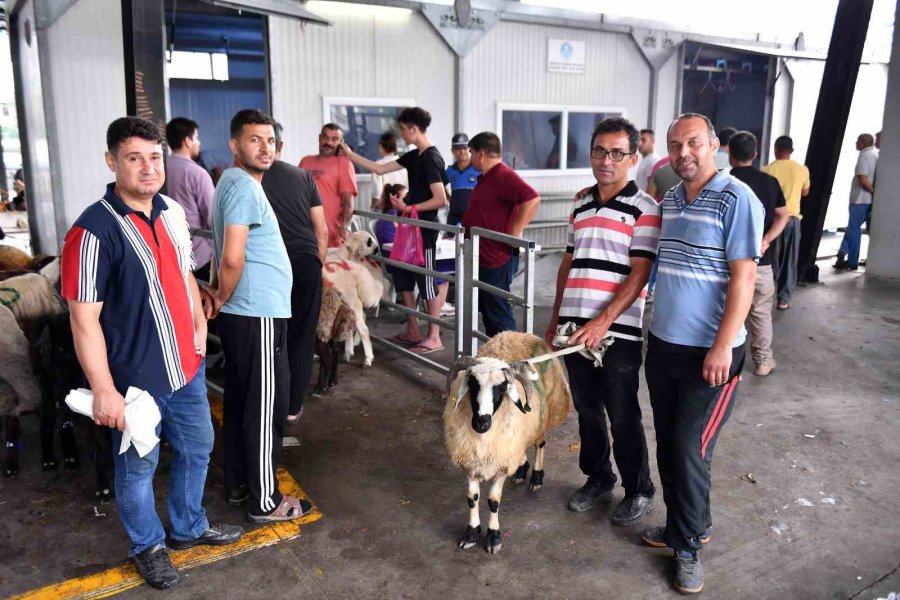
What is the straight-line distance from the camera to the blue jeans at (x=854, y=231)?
10.4m

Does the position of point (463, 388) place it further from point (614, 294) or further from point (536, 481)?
point (536, 481)

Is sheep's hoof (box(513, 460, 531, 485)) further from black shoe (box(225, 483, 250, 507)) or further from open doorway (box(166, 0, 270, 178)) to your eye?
open doorway (box(166, 0, 270, 178))

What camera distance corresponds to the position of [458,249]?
16.7 feet

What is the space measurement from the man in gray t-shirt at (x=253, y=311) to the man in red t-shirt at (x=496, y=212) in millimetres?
2030

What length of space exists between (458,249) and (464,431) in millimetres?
2042

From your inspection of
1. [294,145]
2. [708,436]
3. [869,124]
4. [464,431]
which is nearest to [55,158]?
[294,145]

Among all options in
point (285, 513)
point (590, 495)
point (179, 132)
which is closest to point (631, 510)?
point (590, 495)

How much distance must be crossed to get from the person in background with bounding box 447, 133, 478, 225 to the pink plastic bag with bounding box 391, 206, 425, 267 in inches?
43.3

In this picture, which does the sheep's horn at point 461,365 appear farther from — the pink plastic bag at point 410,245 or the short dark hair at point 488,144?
the pink plastic bag at point 410,245

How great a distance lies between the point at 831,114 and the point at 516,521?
8572 millimetres

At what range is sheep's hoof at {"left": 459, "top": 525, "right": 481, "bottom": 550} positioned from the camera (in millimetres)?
3357

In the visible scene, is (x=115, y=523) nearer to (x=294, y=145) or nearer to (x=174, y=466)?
(x=174, y=466)

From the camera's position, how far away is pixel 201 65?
398 inches

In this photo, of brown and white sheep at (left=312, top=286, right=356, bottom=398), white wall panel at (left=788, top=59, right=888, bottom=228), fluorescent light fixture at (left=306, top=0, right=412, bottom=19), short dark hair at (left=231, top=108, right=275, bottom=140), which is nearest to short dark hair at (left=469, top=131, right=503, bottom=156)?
brown and white sheep at (left=312, top=286, right=356, bottom=398)
